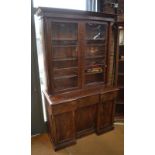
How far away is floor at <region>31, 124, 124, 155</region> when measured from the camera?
2.09m

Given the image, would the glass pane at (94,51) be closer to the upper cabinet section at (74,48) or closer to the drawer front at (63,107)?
the upper cabinet section at (74,48)

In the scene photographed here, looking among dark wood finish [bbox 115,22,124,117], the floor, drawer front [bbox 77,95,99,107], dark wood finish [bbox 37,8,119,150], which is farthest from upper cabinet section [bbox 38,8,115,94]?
the floor

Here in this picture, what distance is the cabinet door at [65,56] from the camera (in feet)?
7.00

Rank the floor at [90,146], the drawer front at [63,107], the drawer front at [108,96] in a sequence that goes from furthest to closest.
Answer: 1. the drawer front at [108,96]
2. the floor at [90,146]
3. the drawer front at [63,107]

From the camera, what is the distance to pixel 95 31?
8.16 ft

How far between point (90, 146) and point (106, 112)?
0.59m

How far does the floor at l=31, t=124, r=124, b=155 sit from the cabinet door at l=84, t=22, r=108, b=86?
2.93 feet

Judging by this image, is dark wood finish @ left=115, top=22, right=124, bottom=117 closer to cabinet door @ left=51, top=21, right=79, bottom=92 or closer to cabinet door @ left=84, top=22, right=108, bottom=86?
cabinet door @ left=84, top=22, right=108, bottom=86

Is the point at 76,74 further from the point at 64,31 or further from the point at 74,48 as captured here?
the point at 64,31

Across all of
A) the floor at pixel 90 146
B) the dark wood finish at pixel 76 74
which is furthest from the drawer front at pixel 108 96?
the floor at pixel 90 146

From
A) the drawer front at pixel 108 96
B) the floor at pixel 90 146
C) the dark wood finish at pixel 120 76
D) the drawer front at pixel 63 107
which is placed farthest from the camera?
the dark wood finish at pixel 120 76
